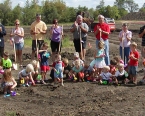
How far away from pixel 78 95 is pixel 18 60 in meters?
5.33

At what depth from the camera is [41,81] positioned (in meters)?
10.7

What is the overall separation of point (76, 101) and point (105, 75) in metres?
2.29

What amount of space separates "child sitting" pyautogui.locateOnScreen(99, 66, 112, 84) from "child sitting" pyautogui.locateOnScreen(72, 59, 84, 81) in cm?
69

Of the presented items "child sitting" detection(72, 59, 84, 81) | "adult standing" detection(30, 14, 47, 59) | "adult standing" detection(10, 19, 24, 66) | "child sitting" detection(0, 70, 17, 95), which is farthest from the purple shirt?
"child sitting" detection(0, 70, 17, 95)

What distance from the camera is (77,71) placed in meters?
10.8

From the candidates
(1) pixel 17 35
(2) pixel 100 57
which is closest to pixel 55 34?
(1) pixel 17 35

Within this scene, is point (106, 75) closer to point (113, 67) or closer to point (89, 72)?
point (113, 67)

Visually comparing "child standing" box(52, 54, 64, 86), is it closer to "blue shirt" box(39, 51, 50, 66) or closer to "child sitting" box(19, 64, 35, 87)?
"blue shirt" box(39, 51, 50, 66)

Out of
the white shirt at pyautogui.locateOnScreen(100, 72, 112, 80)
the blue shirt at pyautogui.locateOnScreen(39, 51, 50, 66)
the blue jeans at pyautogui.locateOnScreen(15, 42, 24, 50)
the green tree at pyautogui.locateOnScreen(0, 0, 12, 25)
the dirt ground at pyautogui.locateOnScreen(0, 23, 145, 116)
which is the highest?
the green tree at pyautogui.locateOnScreen(0, 0, 12, 25)

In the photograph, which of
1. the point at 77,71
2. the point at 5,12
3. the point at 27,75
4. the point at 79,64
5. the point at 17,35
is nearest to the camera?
the point at 27,75

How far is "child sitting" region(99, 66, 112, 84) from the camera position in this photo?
10.4 metres

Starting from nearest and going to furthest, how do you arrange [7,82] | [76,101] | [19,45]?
[76,101] < [7,82] < [19,45]

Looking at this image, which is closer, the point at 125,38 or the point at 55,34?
the point at 125,38

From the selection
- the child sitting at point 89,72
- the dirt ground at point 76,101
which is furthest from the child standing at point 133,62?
the child sitting at point 89,72
